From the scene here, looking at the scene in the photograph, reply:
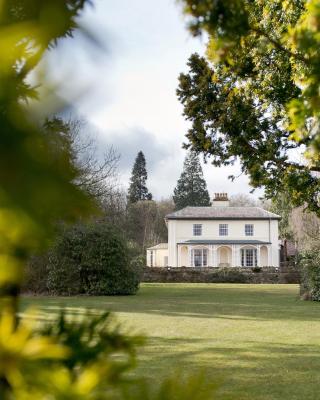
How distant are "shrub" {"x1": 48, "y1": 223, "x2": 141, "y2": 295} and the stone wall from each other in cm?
1910

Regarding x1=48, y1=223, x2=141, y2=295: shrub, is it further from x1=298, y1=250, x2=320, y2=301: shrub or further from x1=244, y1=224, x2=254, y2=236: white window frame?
x1=244, y1=224, x2=254, y2=236: white window frame

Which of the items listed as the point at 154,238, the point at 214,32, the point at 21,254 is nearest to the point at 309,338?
the point at 214,32

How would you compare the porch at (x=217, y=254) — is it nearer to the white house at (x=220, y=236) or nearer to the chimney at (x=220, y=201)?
the white house at (x=220, y=236)

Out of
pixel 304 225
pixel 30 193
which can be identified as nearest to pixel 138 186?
pixel 304 225

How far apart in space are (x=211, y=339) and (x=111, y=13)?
10.6m

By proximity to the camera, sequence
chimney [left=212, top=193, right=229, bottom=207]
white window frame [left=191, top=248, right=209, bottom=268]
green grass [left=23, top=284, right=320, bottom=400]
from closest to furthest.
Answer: green grass [left=23, top=284, right=320, bottom=400] → white window frame [left=191, top=248, right=209, bottom=268] → chimney [left=212, top=193, right=229, bottom=207]

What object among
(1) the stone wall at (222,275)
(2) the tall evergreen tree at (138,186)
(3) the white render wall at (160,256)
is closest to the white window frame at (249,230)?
(3) the white render wall at (160,256)

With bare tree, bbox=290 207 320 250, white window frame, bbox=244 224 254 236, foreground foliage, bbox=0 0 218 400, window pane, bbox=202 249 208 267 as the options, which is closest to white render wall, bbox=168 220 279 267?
white window frame, bbox=244 224 254 236

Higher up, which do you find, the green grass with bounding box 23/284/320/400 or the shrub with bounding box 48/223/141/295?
the shrub with bounding box 48/223/141/295

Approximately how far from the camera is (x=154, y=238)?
7081cm

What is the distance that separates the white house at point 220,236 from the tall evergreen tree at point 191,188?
2099 centimetres

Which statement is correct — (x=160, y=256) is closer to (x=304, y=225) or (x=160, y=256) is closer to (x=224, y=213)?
(x=224, y=213)

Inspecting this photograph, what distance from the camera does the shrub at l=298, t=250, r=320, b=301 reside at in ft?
73.6

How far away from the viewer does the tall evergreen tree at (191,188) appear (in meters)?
79.1
